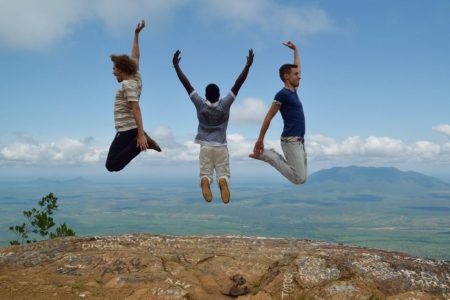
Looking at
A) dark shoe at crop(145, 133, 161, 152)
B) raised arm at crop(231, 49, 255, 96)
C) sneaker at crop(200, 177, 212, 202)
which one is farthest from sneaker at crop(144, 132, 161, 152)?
raised arm at crop(231, 49, 255, 96)

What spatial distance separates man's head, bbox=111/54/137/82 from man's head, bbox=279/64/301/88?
3801 millimetres

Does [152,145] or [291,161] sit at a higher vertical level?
[152,145]

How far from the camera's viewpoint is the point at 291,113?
405 inches

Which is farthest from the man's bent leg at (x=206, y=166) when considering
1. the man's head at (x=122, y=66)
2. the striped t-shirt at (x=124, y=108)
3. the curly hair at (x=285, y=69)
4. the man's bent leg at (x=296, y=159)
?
the curly hair at (x=285, y=69)

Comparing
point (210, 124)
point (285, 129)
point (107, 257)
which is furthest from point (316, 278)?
point (107, 257)

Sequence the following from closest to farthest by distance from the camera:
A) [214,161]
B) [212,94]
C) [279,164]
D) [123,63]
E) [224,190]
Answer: [123,63] → [212,94] → [224,190] → [214,161] → [279,164]

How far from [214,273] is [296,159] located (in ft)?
11.5

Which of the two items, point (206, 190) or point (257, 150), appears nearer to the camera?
point (206, 190)

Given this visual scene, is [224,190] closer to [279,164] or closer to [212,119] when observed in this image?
[279,164]

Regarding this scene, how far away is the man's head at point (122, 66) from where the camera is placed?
9.53m

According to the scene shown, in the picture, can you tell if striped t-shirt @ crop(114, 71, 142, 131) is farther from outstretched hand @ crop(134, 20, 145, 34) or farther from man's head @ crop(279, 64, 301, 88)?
man's head @ crop(279, 64, 301, 88)

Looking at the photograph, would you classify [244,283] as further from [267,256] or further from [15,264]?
[15,264]

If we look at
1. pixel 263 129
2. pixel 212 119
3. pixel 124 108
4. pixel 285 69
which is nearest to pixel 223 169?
pixel 212 119

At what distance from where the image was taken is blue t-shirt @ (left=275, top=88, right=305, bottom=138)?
10.2m
